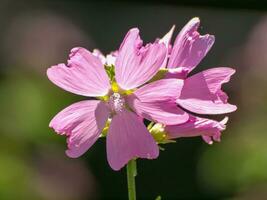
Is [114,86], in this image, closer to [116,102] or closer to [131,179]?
[116,102]

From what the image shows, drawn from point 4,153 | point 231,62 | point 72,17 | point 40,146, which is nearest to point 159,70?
point 4,153

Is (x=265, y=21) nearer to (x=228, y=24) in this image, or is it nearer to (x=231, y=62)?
(x=231, y=62)

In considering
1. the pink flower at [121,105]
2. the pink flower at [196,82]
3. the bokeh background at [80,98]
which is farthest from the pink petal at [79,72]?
the bokeh background at [80,98]

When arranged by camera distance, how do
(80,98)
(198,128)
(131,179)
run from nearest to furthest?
1. (131,179)
2. (198,128)
3. (80,98)

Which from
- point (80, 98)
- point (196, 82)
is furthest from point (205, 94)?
point (80, 98)

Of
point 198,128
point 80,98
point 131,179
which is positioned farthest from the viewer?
point 80,98

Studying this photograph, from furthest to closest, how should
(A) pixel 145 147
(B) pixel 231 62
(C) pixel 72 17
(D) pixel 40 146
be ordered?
(C) pixel 72 17, (B) pixel 231 62, (D) pixel 40 146, (A) pixel 145 147
